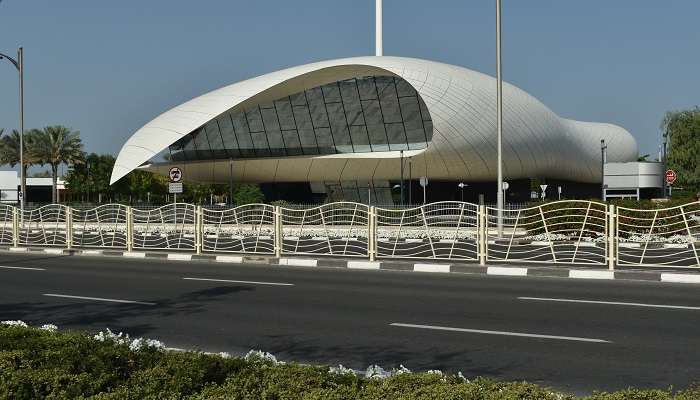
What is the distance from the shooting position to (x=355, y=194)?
171 feet

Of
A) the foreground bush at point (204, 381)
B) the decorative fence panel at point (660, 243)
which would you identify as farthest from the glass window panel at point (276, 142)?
the foreground bush at point (204, 381)

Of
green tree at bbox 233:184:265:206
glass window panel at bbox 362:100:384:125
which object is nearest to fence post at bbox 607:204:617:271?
glass window panel at bbox 362:100:384:125

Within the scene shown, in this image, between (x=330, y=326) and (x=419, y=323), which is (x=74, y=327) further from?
(x=419, y=323)

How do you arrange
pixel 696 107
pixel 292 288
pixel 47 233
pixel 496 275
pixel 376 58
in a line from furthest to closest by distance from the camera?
pixel 696 107 → pixel 376 58 → pixel 47 233 → pixel 496 275 → pixel 292 288

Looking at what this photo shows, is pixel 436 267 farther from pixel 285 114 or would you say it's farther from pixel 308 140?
pixel 285 114

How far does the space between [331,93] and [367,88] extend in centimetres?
249

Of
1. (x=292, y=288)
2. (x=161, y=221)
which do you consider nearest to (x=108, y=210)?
(x=161, y=221)

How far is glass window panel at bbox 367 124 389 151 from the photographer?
4844cm

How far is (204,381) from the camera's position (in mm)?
5023

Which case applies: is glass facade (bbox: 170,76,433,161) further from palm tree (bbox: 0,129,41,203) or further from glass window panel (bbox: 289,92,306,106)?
palm tree (bbox: 0,129,41,203)

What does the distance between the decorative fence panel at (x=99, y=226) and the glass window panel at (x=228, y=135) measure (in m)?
25.0

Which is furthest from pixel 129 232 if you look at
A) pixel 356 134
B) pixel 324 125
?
pixel 324 125

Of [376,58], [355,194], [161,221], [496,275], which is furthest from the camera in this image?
[355,194]

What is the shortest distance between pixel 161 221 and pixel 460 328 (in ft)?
56.8
